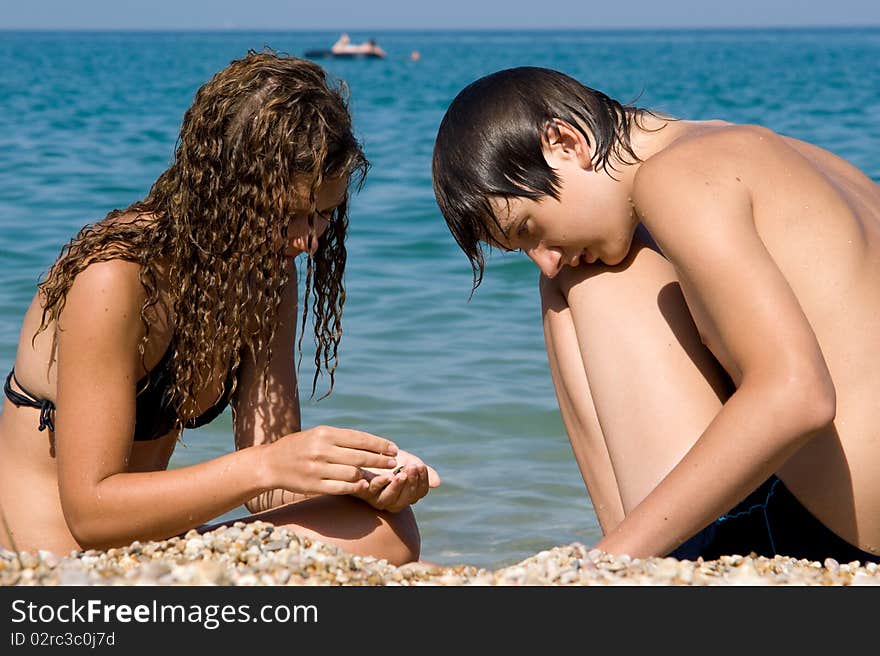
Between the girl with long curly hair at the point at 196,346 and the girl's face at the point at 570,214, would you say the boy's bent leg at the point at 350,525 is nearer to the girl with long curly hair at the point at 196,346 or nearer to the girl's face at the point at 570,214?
the girl with long curly hair at the point at 196,346

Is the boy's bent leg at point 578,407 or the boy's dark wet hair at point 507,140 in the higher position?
the boy's dark wet hair at point 507,140

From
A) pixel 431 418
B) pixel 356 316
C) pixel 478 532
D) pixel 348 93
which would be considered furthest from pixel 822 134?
pixel 348 93

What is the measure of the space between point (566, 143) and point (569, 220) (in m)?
0.18

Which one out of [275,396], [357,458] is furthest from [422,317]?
[357,458]

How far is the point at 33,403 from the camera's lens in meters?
2.79

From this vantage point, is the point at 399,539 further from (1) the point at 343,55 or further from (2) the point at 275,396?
(1) the point at 343,55

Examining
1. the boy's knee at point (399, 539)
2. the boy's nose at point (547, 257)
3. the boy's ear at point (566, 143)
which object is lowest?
the boy's knee at point (399, 539)

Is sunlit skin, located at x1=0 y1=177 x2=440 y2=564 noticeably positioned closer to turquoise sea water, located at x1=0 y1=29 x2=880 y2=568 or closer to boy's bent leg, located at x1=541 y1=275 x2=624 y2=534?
boy's bent leg, located at x1=541 y1=275 x2=624 y2=534

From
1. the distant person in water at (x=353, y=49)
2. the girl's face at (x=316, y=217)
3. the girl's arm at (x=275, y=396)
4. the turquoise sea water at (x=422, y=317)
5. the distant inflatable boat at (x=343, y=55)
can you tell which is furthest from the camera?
the distant inflatable boat at (x=343, y=55)

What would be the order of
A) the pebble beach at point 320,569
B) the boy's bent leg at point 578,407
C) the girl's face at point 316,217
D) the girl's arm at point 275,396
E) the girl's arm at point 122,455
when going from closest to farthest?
the pebble beach at point 320,569 → the girl's arm at point 122,455 → the girl's face at point 316,217 → the boy's bent leg at point 578,407 → the girl's arm at point 275,396

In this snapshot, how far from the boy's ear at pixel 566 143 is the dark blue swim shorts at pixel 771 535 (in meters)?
0.89

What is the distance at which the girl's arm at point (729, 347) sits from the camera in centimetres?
223

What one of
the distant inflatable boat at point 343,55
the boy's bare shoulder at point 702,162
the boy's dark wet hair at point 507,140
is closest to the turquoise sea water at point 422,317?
the boy's dark wet hair at point 507,140

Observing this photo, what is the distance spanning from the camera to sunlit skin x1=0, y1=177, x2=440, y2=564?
2.54 metres
